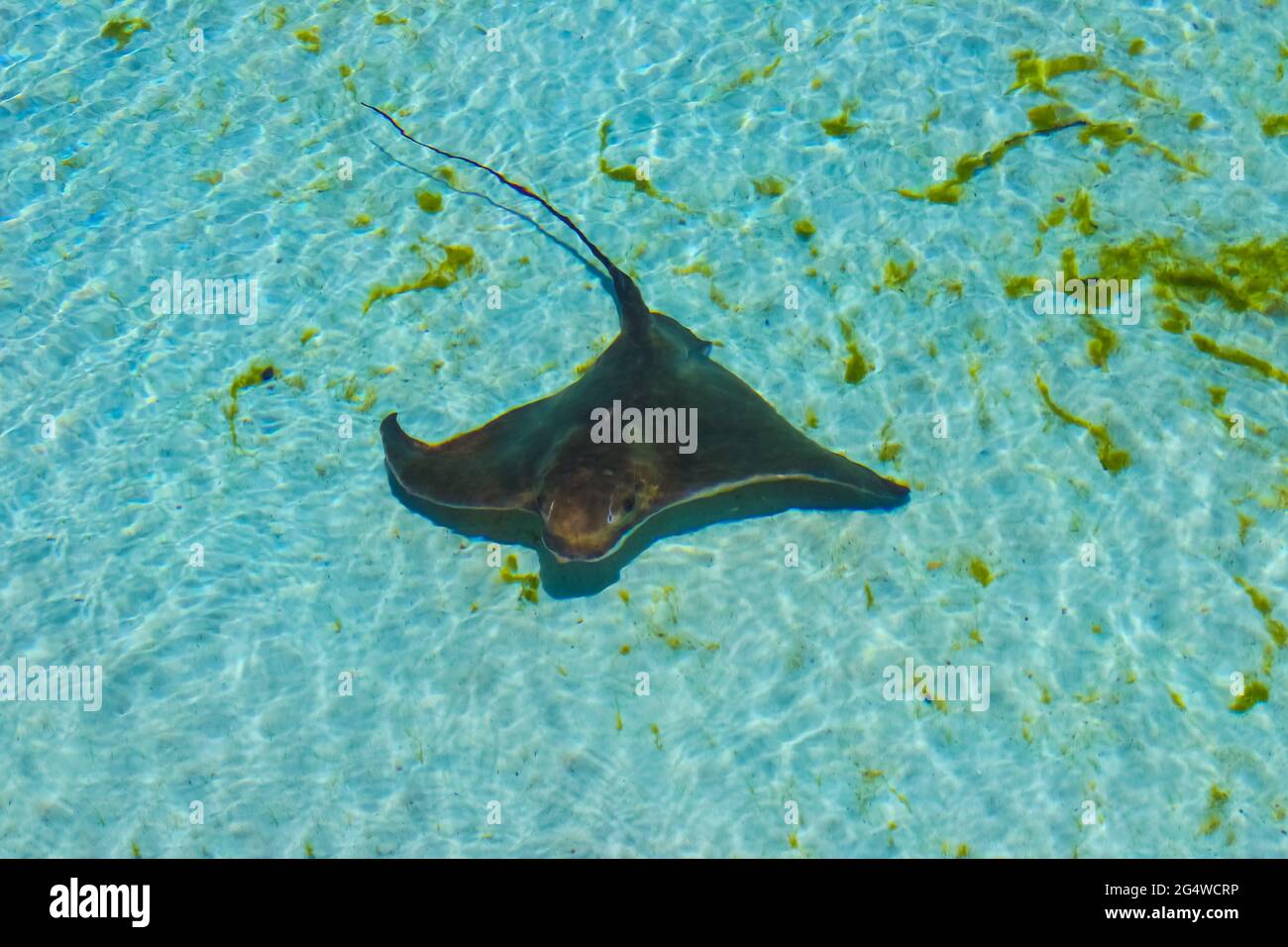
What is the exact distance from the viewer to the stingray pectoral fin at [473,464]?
6.73 meters

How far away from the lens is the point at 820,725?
6.47 meters

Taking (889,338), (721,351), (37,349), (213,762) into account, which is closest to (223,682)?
(213,762)

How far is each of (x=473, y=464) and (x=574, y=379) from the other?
133 centimetres

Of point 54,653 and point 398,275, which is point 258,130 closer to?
point 398,275

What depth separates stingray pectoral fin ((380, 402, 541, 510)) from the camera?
6.73m

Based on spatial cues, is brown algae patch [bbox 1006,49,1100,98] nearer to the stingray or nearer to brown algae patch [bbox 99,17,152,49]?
the stingray

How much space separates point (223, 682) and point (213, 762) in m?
0.58
